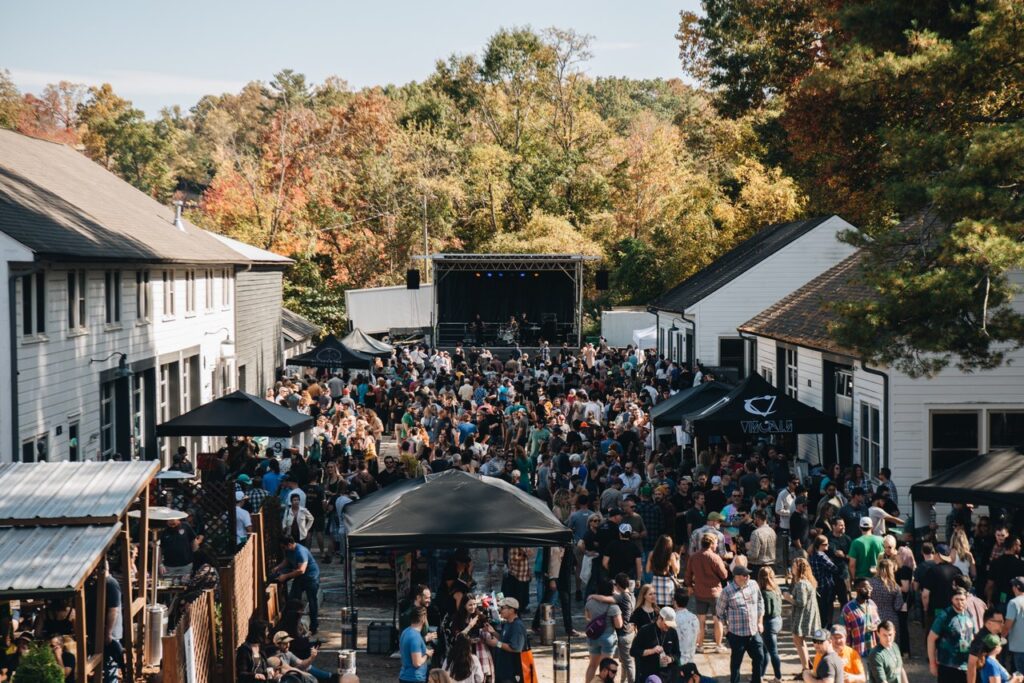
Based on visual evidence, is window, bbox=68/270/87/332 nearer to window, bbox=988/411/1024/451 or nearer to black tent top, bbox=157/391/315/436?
black tent top, bbox=157/391/315/436

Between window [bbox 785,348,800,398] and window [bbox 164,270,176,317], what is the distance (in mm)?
14560

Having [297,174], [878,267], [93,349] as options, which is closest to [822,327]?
[878,267]

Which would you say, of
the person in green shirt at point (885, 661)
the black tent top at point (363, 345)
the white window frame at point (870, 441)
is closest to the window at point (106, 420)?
the black tent top at point (363, 345)

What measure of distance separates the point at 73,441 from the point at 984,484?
50.2 ft

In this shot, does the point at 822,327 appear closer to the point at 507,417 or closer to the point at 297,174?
the point at 507,417

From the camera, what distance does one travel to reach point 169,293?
29.5 meters

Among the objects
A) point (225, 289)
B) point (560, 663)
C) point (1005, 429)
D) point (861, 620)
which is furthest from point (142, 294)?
point (861, 620)

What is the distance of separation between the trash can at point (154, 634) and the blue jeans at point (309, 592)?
235 centimetres

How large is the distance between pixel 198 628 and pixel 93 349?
42.4 feet

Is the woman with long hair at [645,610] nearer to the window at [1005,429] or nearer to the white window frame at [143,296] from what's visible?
the window at [1005,429]

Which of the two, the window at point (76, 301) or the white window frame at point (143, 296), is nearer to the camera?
the window at point (76, 301)

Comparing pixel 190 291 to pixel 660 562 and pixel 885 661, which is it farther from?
pixel 885 661

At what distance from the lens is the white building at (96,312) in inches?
763

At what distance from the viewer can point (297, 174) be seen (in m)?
70.1
